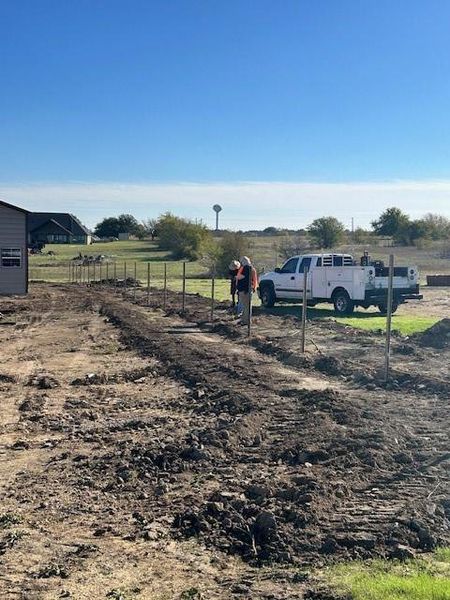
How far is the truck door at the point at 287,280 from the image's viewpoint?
27.9m

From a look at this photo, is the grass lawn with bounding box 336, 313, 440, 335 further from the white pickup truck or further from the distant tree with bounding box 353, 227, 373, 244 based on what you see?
the distant tree with bounding box 353, 227, 373, 244

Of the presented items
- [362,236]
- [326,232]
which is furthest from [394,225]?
[326,232]

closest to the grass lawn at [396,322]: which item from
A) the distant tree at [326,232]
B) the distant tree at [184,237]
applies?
the distant tree at [184,237]

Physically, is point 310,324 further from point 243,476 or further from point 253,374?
point 243,476

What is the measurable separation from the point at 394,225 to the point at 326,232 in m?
20.2

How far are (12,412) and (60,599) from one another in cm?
Answer: 616

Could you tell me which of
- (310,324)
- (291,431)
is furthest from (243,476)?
(310,324)

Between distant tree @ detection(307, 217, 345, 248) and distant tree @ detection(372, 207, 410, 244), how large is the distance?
1545cm

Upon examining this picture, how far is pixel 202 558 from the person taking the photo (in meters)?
5.40

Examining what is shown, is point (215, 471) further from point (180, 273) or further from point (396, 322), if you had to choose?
point (180, 273)

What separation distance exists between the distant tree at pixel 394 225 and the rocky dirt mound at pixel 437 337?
76241 mm

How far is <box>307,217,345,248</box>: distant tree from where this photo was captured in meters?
78.8

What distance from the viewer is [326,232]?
7894 centimetres

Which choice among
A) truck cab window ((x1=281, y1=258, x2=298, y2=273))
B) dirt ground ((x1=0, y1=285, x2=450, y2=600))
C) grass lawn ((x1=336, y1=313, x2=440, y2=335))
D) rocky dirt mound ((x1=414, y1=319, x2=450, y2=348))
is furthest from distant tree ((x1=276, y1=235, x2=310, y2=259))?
dirt ground ((x1=0, y1=285, x2=450, y2=600))
